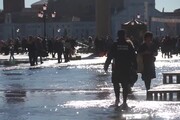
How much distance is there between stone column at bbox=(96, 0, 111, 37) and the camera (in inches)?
2749

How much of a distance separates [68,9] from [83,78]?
6489 inches

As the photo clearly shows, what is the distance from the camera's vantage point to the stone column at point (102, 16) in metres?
69.8

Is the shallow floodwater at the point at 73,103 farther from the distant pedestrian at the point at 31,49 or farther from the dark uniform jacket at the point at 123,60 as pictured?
the distant pedestrian at the point at 31,49

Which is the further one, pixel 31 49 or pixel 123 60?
pixel 31 49

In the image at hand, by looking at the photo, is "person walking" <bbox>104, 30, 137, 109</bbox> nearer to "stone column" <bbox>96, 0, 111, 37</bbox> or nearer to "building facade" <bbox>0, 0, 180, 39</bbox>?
"stone column" <bbox>96, 0, 111, 37</bbox>

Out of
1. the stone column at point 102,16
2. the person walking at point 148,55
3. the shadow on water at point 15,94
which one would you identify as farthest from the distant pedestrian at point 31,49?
the stone column at point 102,16

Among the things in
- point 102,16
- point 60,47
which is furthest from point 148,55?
point 102,16

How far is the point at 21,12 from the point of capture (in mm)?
194125

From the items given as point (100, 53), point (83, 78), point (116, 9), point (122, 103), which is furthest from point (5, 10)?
point (122, 103)

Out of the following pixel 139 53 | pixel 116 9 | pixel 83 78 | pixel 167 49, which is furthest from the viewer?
pixel 116 9

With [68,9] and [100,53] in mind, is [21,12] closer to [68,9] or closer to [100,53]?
[68,9]

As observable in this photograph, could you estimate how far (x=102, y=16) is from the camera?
70.6 meters

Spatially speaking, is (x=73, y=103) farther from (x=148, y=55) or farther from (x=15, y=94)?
(x=15, y=94)

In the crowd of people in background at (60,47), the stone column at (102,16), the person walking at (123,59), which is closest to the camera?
the person walking at (123,59)
